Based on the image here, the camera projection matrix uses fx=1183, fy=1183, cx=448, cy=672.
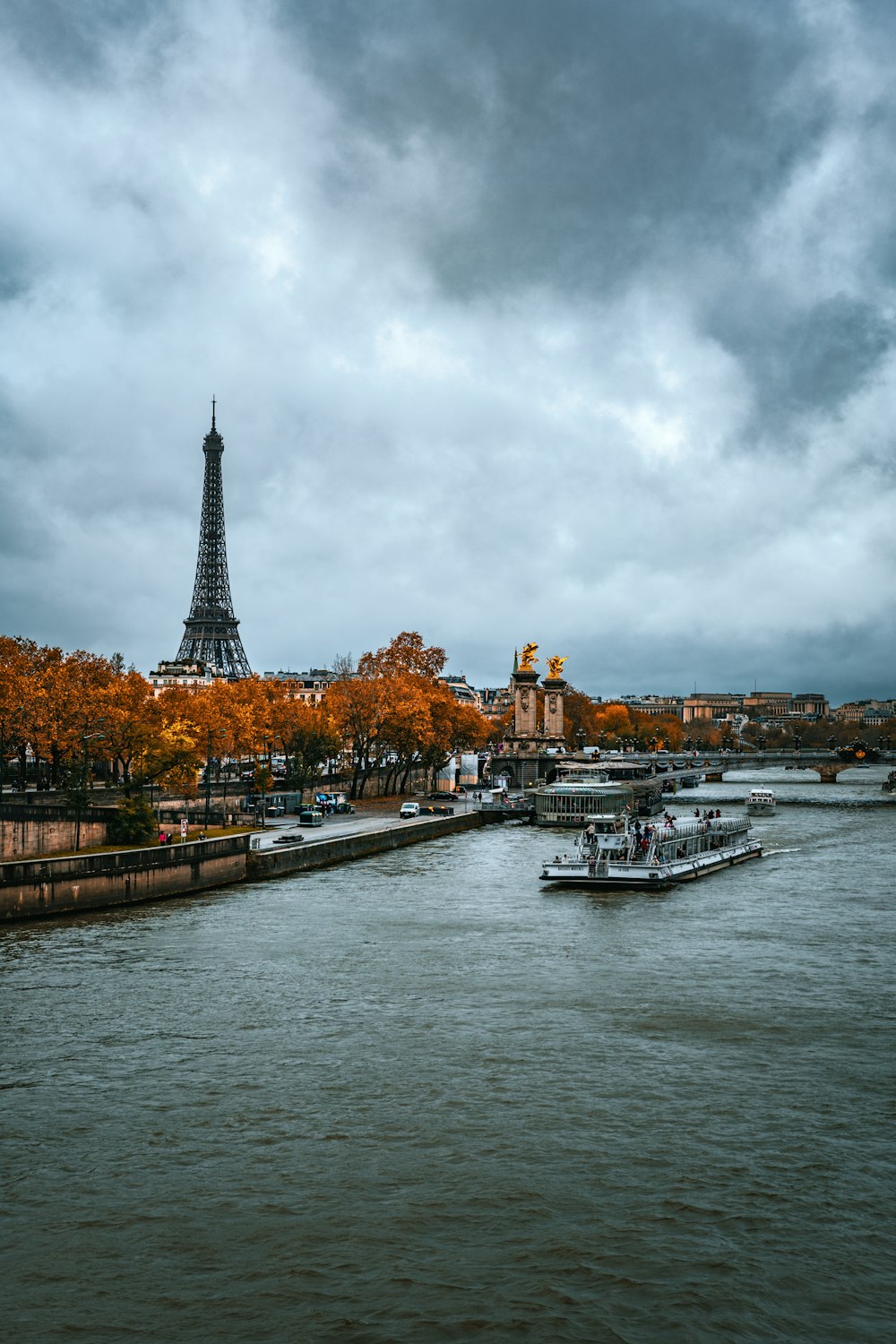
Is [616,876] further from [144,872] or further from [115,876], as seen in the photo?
[115,876]

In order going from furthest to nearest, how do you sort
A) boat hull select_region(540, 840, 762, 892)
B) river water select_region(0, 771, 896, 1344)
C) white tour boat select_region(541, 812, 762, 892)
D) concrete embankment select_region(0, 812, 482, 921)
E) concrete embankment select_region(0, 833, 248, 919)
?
1. white tour boat select_region(541, 812, 762, 892)
2. boat hull select_region(540, 840, 762, 892)
3. concrete embankment select_region(0, 812, 482, 921)
4. concrete embankment select_region(0, 833, 248, 919)
5. river water select_region(0, 771, 896, 1344)

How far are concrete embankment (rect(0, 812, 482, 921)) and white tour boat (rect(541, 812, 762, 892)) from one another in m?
10.6

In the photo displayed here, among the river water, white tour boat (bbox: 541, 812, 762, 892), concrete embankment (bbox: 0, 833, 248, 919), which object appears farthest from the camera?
white tour boat (bbox: 541, 812, 762, 892)

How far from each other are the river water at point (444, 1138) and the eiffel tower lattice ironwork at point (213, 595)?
12570 centimetres

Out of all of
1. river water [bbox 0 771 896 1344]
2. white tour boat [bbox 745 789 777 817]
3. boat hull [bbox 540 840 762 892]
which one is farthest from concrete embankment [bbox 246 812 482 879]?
white tour boat [bbox 745 789 777 817]

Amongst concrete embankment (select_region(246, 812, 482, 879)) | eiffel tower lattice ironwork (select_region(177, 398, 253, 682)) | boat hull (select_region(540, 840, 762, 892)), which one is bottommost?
boat hull (select_region(540, 840, 762, 892))

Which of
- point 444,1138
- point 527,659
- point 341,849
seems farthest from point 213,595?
→ point 444,1138

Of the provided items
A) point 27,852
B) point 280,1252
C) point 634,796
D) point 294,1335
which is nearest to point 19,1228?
point 280,1252

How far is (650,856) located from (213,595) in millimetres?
120768

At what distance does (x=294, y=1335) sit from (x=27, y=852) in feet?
100

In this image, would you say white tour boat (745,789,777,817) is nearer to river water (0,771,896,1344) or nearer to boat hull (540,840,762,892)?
boat hull (540,840,762,892)

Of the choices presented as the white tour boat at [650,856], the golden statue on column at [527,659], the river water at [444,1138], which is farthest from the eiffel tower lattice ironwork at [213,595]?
the river water at [444,1138]

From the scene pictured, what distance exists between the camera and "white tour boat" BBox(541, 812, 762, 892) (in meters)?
49.0

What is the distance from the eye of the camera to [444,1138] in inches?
747
